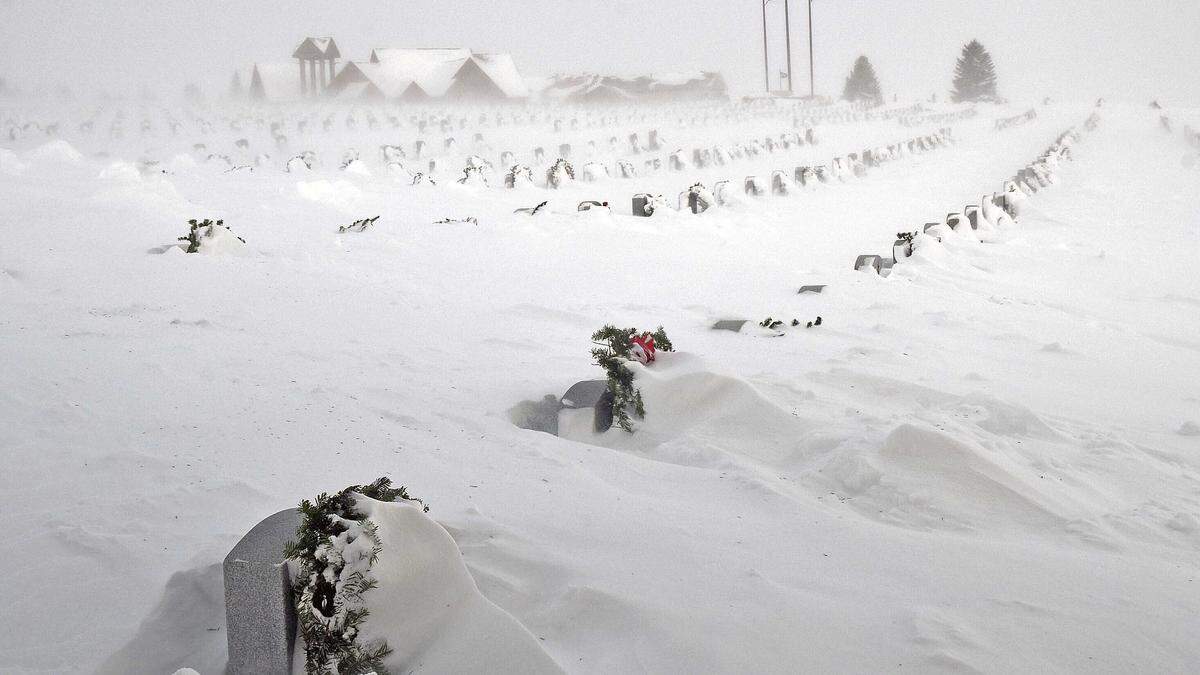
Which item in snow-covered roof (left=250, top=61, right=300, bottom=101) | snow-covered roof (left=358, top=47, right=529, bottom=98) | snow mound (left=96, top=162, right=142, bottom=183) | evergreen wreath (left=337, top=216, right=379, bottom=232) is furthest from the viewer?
snow-covered roof (left=358, top=47, right=529, bottom=98)

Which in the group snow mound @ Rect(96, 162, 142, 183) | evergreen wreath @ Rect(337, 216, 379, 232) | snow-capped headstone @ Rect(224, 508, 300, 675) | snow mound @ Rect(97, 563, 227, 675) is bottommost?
snow mound @ Rect(97, 563, 227, 675)

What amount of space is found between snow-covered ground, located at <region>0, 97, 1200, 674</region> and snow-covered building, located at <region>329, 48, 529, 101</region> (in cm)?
3078

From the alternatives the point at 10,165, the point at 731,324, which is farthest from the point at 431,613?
the point at 10,165

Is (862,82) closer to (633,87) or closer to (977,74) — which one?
(977,74)

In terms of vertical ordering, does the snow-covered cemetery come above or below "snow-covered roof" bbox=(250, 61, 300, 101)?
below

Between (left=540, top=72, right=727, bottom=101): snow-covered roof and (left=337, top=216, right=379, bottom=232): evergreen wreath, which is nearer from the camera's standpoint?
(left=337, top=216, right=379, bottom=232): evergreen wreath

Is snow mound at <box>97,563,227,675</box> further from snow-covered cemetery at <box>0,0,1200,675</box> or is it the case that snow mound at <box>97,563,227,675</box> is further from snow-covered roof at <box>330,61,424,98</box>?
snow-covered roof at <box>330,61,424,98</box>

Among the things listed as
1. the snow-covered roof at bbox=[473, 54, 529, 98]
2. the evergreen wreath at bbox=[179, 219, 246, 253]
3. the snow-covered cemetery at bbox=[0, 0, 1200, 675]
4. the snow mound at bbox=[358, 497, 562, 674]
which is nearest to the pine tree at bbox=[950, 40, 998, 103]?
the snow-covered roof at bbox=[473, 54, 529, 98]

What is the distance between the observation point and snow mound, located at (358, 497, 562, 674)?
8.73 feet

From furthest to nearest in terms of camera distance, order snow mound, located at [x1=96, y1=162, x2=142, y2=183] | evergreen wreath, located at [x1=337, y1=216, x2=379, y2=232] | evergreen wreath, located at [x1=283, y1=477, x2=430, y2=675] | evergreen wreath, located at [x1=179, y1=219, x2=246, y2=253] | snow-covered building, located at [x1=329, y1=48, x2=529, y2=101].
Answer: snow-covered building, located at [x1=329, y1=48, x2=529, y2=101] < snow mound, located at [x1=96, y1=162, x2=142, y2=183] < evergreen wreath, located at [x1=337, y1=216, x2=379, y2=232] < evergreen wreath, located at [x1=179, y1=219, x2=246, y2=253] < evergreen wreath, located at [x1=283, y1=477, x2=430, y2=675]

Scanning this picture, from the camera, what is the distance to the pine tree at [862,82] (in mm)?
64375

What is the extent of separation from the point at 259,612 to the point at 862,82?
6766cm

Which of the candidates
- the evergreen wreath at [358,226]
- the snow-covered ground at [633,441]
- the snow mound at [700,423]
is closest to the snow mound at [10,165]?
the snow-covered ground at [633,441]

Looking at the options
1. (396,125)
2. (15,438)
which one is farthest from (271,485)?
(396,125)
